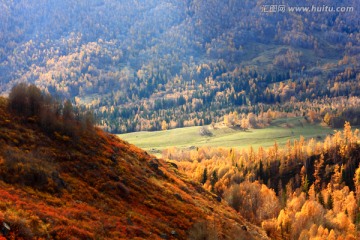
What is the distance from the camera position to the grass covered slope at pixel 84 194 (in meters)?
36.1

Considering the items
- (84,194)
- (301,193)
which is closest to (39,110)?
(84,194)

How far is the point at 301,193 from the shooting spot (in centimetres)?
15838

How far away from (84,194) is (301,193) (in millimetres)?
129618

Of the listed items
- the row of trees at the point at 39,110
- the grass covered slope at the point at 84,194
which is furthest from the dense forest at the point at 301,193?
the row of trees at the point at 39,110

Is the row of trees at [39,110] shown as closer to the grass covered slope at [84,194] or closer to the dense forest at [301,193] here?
the grass covered slope at [84,194]

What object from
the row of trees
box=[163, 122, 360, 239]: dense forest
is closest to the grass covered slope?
the row of trees

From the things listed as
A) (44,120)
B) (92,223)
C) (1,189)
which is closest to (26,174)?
(1,189)

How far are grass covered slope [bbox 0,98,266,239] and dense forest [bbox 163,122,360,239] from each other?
48734 mm

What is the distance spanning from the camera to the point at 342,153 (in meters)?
192

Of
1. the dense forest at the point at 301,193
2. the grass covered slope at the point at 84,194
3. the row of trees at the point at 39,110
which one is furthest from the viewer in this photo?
the dense forest at the point at 301,193

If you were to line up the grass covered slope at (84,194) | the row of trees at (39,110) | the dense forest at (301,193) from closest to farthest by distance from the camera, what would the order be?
1. the grass covered slope at (84,194)
2. the row of trees at (39,110)
3. the dense forest at (301,193)

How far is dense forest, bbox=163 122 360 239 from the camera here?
114 meters

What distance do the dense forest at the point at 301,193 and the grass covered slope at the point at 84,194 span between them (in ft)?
160

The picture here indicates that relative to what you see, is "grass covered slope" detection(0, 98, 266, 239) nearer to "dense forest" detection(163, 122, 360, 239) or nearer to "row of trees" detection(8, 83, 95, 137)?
"row of trees" detection(8, 83, 95, 137)
